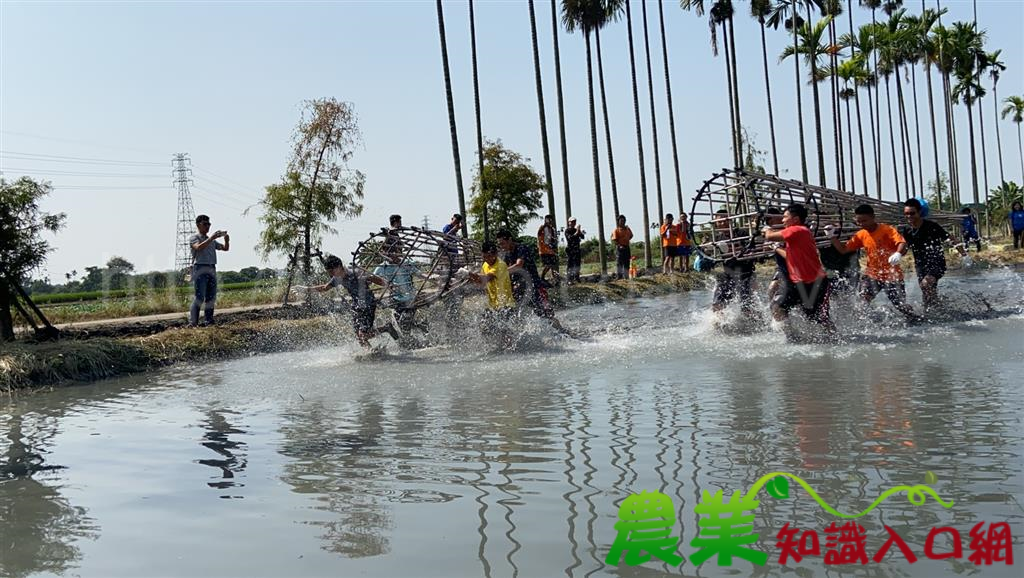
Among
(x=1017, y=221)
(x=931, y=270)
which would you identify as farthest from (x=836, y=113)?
(x=931, y=270)

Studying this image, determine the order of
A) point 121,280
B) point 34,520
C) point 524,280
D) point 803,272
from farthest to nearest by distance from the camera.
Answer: point 121,280 → point 524,280 → point 803,272 → point 34,520

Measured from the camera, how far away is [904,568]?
12.4 ft

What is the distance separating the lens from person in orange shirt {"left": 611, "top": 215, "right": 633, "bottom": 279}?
25.2m

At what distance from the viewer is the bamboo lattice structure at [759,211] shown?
13.4 meters

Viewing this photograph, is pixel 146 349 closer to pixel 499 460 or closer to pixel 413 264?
pixel 413 264

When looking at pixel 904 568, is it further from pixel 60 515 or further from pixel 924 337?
pixel 924 337

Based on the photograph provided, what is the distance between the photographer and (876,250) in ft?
40.5

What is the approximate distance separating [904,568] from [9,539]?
437 centimetres

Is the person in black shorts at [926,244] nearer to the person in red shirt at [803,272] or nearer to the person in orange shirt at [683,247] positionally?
the person in red shirt at [803,272]

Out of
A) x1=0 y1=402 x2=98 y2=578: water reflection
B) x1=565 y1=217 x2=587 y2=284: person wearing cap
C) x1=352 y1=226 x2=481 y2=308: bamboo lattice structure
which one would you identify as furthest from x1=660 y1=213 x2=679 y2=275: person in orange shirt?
x1=0 y1=402 x2=98 y2=578: water reflection

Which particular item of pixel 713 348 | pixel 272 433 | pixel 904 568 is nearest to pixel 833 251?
pixel 713 348

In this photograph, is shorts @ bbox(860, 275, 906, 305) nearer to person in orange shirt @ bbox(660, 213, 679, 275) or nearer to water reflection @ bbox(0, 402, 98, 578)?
water reflection @ bbox(0, 402, 98, 578)

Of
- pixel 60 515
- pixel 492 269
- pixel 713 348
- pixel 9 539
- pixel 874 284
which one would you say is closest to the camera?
Result: pixel 9 539

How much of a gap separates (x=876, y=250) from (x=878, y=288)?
Answer: 564 mm
